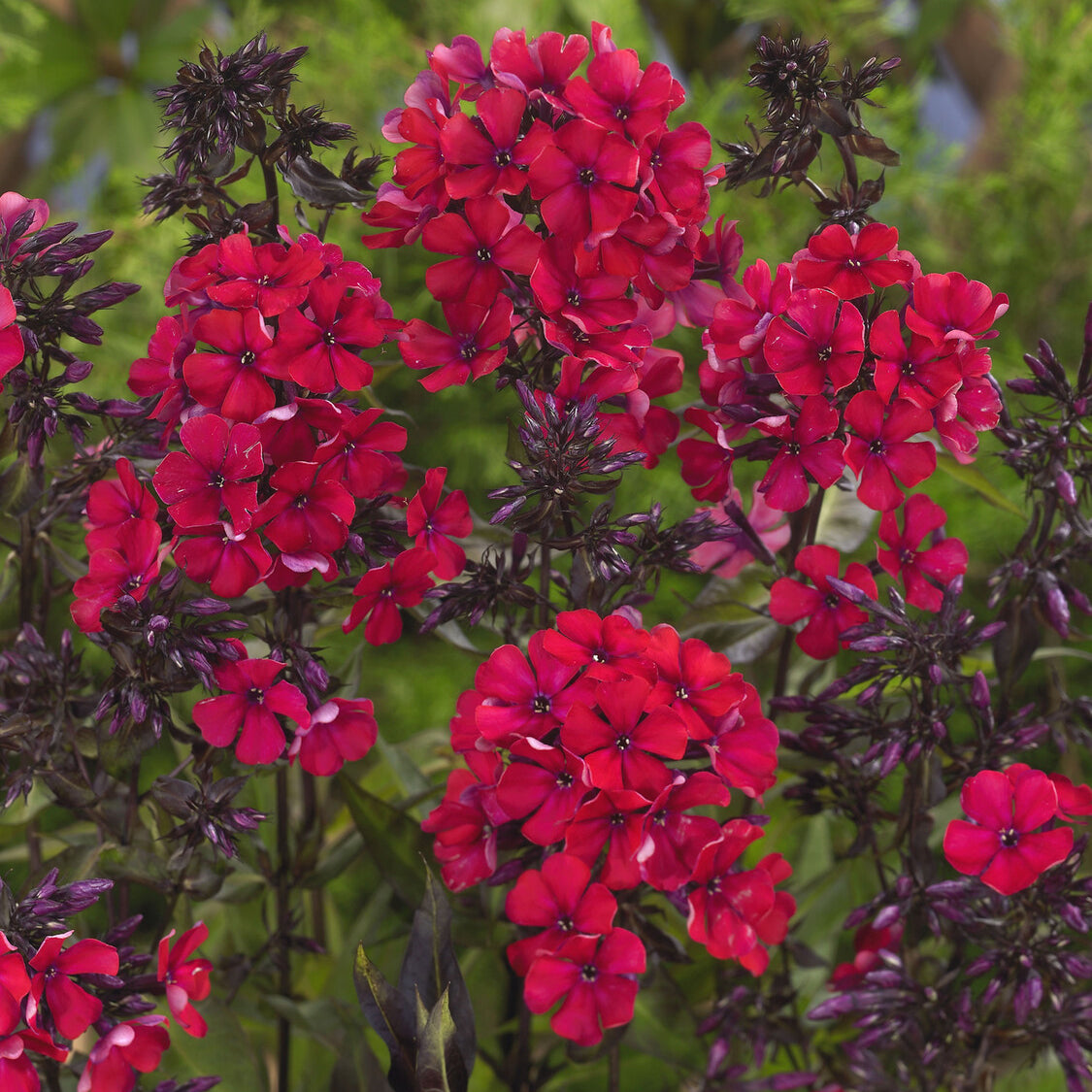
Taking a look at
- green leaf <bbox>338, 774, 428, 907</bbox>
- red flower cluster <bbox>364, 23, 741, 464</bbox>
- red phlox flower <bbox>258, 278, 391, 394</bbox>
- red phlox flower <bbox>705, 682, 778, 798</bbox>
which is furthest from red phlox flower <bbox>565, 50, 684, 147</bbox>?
green leaf <bbox>338, 774, 428, 907</bbox>

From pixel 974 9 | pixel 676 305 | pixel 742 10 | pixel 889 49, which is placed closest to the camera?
pixel 676 305

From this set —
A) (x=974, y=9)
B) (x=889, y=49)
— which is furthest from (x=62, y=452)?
(x=889, y=49)

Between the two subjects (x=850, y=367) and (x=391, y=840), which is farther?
(x=391, y=840)

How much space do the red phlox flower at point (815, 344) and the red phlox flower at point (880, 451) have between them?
2 centimetres

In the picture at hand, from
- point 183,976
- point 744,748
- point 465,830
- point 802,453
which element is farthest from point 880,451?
point 183,976

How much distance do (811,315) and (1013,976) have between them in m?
0.31

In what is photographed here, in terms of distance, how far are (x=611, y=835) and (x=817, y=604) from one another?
0.49 ft

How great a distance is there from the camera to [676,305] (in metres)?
0.54

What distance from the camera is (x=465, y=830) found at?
1.57 ft

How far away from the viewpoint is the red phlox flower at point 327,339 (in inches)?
17.2

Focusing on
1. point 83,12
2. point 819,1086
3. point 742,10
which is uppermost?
point 83,12

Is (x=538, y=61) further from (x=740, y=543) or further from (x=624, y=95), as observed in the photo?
(x=740, y=543)

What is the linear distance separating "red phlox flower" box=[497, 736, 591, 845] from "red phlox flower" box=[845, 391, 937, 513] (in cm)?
16

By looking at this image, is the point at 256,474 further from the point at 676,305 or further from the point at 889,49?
the point at 889,49
